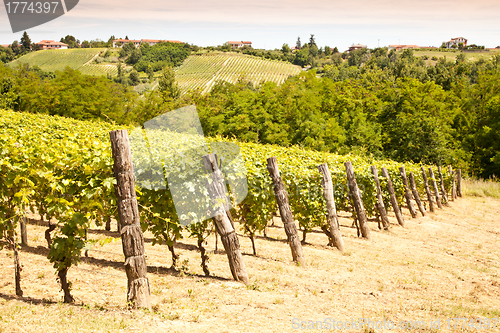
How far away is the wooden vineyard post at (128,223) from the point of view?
431cm

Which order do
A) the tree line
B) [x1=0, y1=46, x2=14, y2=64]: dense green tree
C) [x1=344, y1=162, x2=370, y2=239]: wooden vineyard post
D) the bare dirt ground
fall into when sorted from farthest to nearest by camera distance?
[x1=0, y1=46, x2=14, y2=64]: dense green tree < the tree line < [x1=344, y1=162, x2=370, y2=239]: wooden vineyard post < the bare dirt ground

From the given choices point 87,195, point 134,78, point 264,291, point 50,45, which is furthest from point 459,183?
point 50,45

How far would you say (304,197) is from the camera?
9.09 meters

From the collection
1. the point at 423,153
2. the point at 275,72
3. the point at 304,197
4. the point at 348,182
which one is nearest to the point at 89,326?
the point at 304,197

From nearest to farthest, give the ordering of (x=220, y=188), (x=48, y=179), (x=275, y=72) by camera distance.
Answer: (x=48, y=179) < (x=220, y=188) < (x=275, y=72)

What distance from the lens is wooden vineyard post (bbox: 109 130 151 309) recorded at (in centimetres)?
431

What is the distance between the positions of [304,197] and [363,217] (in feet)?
9.17

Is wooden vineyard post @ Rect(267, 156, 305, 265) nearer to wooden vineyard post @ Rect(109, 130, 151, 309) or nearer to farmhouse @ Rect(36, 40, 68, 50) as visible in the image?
wooden vineyard post @ Rect(109, 130, 151, 309)

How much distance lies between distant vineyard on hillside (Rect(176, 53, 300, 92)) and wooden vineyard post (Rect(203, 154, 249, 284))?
79576mm

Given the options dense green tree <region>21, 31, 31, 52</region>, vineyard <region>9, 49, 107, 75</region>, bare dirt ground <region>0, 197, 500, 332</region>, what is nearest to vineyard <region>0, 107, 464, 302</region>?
bare dirt ground <region>0, 197, 500, 332</region>

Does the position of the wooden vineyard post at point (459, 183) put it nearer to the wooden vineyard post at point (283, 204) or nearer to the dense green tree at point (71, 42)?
the wooden vineyard post at point (283, 204)

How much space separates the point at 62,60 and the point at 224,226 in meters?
125

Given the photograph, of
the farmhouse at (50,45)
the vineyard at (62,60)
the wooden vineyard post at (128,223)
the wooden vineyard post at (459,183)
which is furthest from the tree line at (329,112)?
the farmhouse at (50,45)

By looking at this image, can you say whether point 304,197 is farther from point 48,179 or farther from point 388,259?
point 48,179
